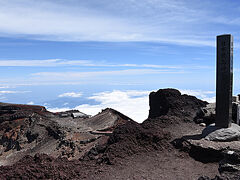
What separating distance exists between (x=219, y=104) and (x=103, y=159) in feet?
19.3

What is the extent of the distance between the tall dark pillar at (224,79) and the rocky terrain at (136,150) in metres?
1.36

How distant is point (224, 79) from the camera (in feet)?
33.5

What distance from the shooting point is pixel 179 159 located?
370 inches

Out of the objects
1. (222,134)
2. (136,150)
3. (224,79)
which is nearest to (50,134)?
(136,150)

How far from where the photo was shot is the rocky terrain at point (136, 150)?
7.65 meters

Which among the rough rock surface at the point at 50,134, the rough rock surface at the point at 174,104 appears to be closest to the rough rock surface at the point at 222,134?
the rough rock surface at the point at 174,104

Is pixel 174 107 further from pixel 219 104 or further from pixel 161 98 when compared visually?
pixel 219 104

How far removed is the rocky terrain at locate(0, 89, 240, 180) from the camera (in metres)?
7.65

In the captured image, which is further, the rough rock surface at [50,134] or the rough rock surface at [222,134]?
the rough rock surface at [50,134]

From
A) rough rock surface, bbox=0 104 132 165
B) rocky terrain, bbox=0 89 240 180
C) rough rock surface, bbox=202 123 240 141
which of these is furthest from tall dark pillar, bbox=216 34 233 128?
rough rock surface, bbox=0 104 132 165

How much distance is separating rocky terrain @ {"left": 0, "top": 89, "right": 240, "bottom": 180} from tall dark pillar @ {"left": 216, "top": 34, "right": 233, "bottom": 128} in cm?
136

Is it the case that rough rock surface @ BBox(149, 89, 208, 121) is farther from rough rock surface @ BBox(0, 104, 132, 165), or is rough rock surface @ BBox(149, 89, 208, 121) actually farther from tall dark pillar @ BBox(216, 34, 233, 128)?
rough rock surface @ BBox(0, 104, 132, 165)

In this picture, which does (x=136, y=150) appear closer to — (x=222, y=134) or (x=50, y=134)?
(x=222, y=134)

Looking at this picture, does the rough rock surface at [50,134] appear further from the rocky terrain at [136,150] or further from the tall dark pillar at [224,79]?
the tall dark pillar at [224,79]
